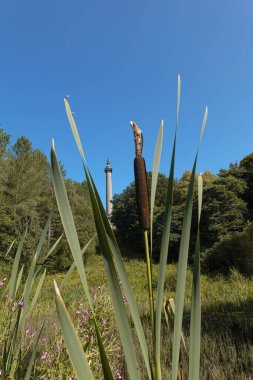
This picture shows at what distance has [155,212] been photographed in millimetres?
20859

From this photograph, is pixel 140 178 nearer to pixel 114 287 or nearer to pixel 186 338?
pixel 114 287

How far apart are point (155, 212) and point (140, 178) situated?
2052cm

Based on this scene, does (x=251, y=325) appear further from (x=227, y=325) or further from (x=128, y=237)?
(x=128, y=237)

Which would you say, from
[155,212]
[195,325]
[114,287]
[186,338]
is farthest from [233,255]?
[114,287]

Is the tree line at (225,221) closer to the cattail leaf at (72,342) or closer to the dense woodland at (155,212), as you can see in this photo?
the dense woodland at (155,212)

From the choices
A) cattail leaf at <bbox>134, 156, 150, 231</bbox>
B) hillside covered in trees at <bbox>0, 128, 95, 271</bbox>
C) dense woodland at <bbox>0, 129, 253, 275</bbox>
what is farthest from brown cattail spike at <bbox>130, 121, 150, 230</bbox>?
hillside covered in trees at <bbox>0, 128, 95, 271</bbox>

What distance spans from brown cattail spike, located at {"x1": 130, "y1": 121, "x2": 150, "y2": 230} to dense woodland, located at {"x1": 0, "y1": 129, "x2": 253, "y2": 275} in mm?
11198

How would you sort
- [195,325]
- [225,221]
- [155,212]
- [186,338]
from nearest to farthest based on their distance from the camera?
[195,325] < [186,338] < [225,221] < [155,212]

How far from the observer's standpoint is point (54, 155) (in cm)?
38

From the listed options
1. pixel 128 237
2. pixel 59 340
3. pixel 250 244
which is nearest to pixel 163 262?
pixel 59 340

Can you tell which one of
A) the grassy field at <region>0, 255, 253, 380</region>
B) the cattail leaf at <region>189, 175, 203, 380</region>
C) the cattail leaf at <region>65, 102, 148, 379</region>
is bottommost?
the grassy field at <region>0, 255, 253, 380</region>

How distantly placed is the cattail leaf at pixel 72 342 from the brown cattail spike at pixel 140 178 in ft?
0.58

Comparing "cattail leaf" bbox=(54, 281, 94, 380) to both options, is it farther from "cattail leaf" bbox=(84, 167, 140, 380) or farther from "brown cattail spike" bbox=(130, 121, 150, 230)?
"brown cattail spike" bbox=(130, 121, 150, 230)

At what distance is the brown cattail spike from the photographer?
0.47m
